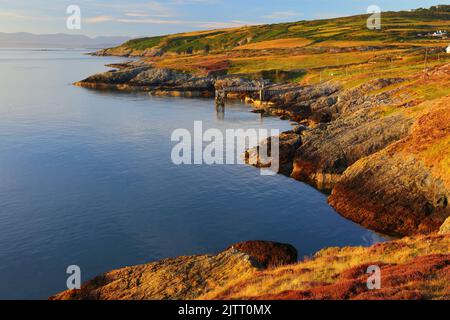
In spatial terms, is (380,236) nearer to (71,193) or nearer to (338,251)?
(338,251)

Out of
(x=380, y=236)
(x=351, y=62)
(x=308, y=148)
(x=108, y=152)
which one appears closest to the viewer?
(x=380, y=236)

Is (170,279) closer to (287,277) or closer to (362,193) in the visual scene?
(287,277)

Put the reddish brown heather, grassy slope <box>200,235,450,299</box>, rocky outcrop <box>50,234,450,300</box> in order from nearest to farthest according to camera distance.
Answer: the reddish brown heather → grassy slope <box>200,235,450,299</box> → rocky outcrop <box>50,234,450,300</box>

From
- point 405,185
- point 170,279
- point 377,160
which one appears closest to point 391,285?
point 170,279

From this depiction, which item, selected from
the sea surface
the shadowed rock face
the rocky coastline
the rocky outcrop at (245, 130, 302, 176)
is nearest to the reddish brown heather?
the shadowed rock face

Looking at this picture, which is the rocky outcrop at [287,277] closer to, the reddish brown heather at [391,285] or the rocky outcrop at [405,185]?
the reddish brown heather at [391,285]

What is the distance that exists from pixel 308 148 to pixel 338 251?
2914 centimetres

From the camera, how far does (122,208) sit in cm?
4456

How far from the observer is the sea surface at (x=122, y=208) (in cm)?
3516

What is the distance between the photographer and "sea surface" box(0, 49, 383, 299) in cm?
3516

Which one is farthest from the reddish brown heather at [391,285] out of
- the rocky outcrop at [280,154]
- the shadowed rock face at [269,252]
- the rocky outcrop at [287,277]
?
the rocky outcrop at [280,154]

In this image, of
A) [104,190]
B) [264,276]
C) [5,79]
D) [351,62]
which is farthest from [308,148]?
[5,79]

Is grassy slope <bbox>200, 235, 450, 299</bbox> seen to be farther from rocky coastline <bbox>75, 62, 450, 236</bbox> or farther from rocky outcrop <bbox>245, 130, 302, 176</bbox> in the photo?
rocky outcrop <bbox>245, 130, 302, 176</bbox>

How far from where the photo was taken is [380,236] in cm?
3956
